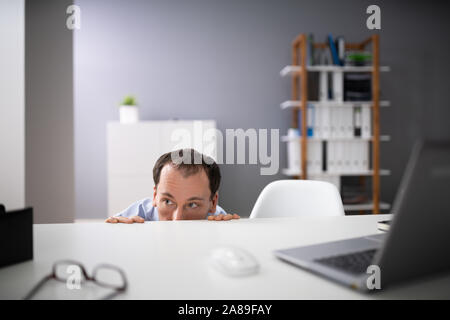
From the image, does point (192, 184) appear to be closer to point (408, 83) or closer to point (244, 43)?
point (244, 43)

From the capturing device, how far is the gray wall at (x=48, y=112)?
1.19 metres

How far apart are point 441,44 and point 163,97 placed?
2.88 metres

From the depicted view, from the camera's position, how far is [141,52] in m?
3.28

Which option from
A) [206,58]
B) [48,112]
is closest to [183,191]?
[48,112]

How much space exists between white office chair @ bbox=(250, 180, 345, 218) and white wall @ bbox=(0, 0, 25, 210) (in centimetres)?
82

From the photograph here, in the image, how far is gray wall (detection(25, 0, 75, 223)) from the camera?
1192mm

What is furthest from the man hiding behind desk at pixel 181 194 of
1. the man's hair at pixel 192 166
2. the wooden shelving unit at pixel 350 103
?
the wooden shelving unit at pixel 350 103

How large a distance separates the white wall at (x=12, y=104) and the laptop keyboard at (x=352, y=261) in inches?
39.0

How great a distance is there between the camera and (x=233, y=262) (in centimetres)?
52

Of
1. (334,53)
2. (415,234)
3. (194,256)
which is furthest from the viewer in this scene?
(334,53)

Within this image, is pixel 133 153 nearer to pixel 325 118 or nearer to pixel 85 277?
pixel 325 118

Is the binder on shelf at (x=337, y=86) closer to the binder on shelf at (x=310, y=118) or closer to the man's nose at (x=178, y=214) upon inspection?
the binder on shelf at (x=310, y=118)

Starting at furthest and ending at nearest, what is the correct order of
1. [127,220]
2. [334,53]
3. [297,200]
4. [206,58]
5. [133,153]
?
[206,58]
[334,53]
[133,153]
[297,200]
[127,220]

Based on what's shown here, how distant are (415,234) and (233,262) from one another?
0.84 feet
